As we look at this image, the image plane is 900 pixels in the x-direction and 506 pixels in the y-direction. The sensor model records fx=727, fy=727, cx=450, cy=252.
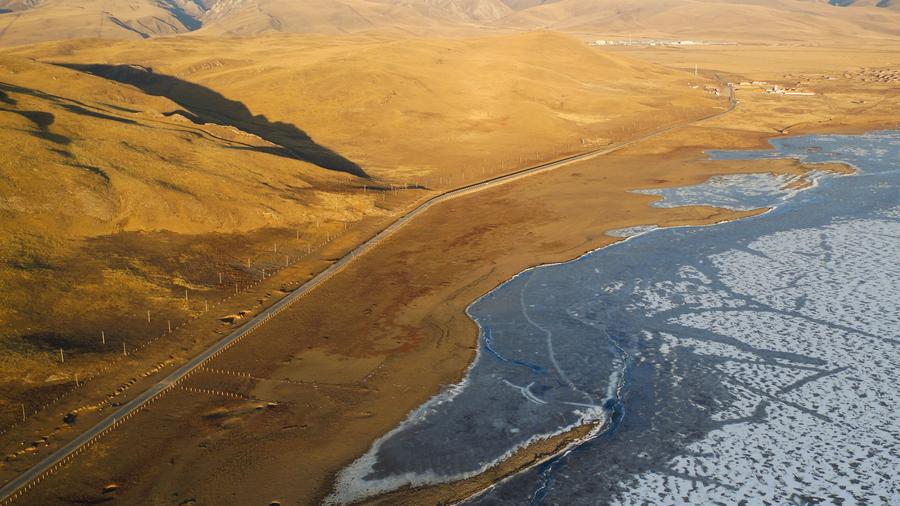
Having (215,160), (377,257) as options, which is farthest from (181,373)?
(215,160)

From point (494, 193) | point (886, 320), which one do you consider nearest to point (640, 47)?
point (494, 193)

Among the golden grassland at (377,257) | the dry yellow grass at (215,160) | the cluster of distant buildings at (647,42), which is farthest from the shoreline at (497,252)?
the cluster of distant buildings at (647,42)

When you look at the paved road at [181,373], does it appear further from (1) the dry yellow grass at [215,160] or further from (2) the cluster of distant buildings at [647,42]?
(2) the cluster of distant buildings at [647,42]

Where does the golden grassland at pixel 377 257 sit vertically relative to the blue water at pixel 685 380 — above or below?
above

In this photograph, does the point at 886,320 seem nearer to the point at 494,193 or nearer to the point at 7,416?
the point at 494,193

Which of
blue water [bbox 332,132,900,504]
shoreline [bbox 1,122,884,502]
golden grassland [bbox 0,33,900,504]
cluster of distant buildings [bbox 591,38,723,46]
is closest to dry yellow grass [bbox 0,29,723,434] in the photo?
golden grassland [bbox 0,33,900,504]
